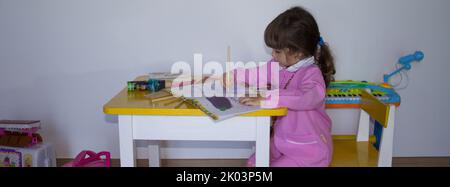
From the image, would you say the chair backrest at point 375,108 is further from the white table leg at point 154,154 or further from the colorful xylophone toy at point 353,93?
the white table leg at point 154,154

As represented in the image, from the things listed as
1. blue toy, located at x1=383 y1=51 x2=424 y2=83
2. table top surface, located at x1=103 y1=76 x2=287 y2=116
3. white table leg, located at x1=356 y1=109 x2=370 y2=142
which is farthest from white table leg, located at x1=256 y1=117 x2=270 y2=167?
blue toy, located at x1=383 y1=51 x2=424 y2=83

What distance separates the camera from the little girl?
1.40 meters

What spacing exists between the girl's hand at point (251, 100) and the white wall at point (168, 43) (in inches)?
25.9

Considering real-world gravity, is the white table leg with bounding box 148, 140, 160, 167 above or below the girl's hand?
below

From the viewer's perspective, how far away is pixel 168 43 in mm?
1935

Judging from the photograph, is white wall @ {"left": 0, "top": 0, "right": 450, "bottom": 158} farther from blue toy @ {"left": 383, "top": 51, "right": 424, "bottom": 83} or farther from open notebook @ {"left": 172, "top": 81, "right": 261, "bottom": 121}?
open notebook @ {"left": 172, "top": 81, "right": 261, "bottom": 121}

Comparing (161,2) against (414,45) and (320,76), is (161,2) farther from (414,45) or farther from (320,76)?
(414,45)

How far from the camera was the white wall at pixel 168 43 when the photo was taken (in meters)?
1.90

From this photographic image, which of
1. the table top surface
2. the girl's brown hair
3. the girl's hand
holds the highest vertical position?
the girl's brown hair

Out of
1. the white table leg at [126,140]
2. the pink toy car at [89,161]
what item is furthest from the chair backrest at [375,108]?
the pink toy car at [89,161]

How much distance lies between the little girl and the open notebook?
0.15 meters

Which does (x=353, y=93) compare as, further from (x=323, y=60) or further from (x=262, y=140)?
(x=262, y=140)
